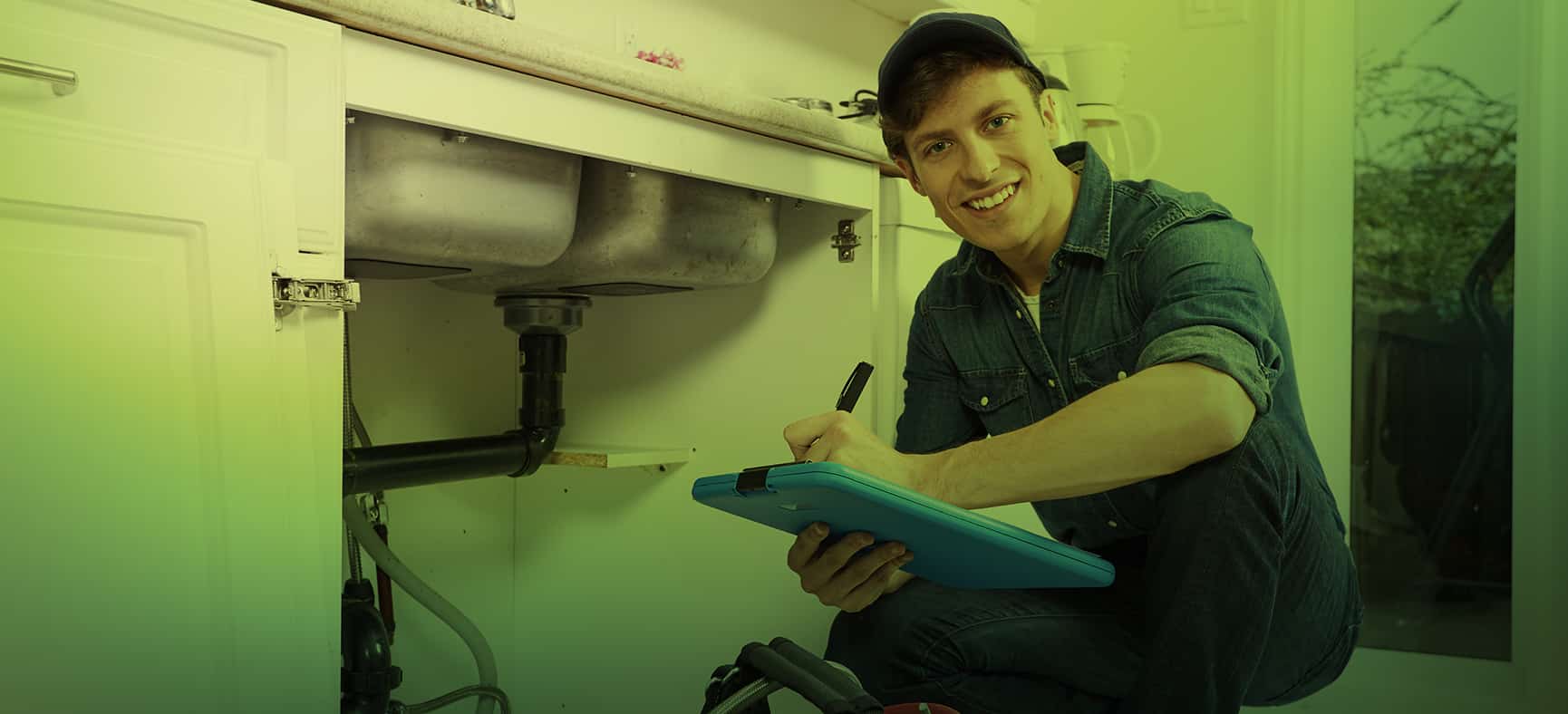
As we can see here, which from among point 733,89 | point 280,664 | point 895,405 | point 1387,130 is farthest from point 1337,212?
point 280,664

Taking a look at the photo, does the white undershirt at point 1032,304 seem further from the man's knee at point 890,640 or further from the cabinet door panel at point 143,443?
the cabinet door panel at point 143,443

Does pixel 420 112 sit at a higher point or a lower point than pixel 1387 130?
lower

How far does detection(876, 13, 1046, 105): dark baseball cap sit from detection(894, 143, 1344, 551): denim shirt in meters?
0.16

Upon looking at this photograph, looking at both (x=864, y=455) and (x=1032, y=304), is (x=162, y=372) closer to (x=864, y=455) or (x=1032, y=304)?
(x=864, y=455)

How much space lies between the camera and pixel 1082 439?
833mm

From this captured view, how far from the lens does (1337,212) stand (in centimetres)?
205

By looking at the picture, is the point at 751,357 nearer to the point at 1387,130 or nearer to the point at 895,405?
the point at 895,405

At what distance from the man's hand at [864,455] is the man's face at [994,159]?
10.9 inches

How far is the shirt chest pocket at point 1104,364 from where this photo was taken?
1.01 meters

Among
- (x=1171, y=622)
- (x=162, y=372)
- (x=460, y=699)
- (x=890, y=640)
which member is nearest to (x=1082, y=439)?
(x=1171, y=622)

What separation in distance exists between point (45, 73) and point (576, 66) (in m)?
0.41

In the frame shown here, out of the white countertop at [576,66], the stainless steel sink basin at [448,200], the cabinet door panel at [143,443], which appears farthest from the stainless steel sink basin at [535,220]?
the cabinet door panel at [143,443]

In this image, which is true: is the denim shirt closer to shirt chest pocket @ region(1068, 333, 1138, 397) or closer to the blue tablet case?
shirt chest pocket @ region(1068, 333, 1138, 397)

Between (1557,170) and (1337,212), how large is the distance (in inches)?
13.5
